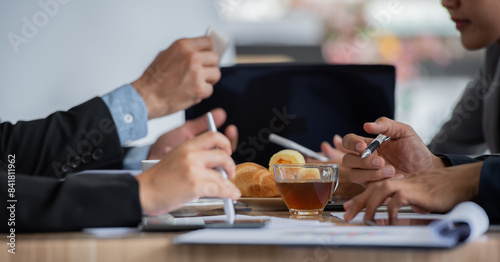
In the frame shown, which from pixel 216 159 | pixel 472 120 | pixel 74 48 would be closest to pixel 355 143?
pixel 216 159

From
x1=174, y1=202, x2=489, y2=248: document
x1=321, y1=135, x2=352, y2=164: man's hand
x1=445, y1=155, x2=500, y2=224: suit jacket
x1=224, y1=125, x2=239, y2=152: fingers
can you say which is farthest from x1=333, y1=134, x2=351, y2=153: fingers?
x1=174, y1=202, x2=489, y2=248: document

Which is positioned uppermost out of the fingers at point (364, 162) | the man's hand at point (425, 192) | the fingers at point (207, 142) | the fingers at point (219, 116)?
the fingers at point (219, 116)

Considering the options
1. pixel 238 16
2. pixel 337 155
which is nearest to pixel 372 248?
pixel 337 155

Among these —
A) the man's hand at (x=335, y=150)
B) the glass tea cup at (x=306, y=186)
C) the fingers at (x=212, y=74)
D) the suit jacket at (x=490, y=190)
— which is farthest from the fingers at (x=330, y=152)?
the suit jacket at (x=490, y=190)

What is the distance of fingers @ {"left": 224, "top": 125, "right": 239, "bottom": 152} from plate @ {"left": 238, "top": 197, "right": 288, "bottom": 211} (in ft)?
1.50

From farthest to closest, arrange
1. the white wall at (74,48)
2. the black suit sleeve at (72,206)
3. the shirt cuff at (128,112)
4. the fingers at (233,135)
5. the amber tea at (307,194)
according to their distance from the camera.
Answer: the white wall at (74,48) → the fingers at (233,135) → the shirt cuff at (128,112) → the amber tea at (307,194) → the black suit sleeve at (72,206)

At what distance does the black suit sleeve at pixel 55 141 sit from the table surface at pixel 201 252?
0.50 m

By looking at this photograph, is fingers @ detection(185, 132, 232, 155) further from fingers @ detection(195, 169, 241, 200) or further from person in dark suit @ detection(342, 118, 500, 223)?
person in dark suit @ detection(342, 118, 500, 223)

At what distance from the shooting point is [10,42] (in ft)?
7.61

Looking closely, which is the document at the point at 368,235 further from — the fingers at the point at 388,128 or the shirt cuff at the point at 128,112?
the shirt cuff at the point at 128,112

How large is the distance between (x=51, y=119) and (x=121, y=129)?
0.21m

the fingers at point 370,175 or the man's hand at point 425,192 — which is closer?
the man's hand at point 425,192

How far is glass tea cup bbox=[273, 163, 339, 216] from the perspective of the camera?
0.89m

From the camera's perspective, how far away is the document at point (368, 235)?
0.55 metres
